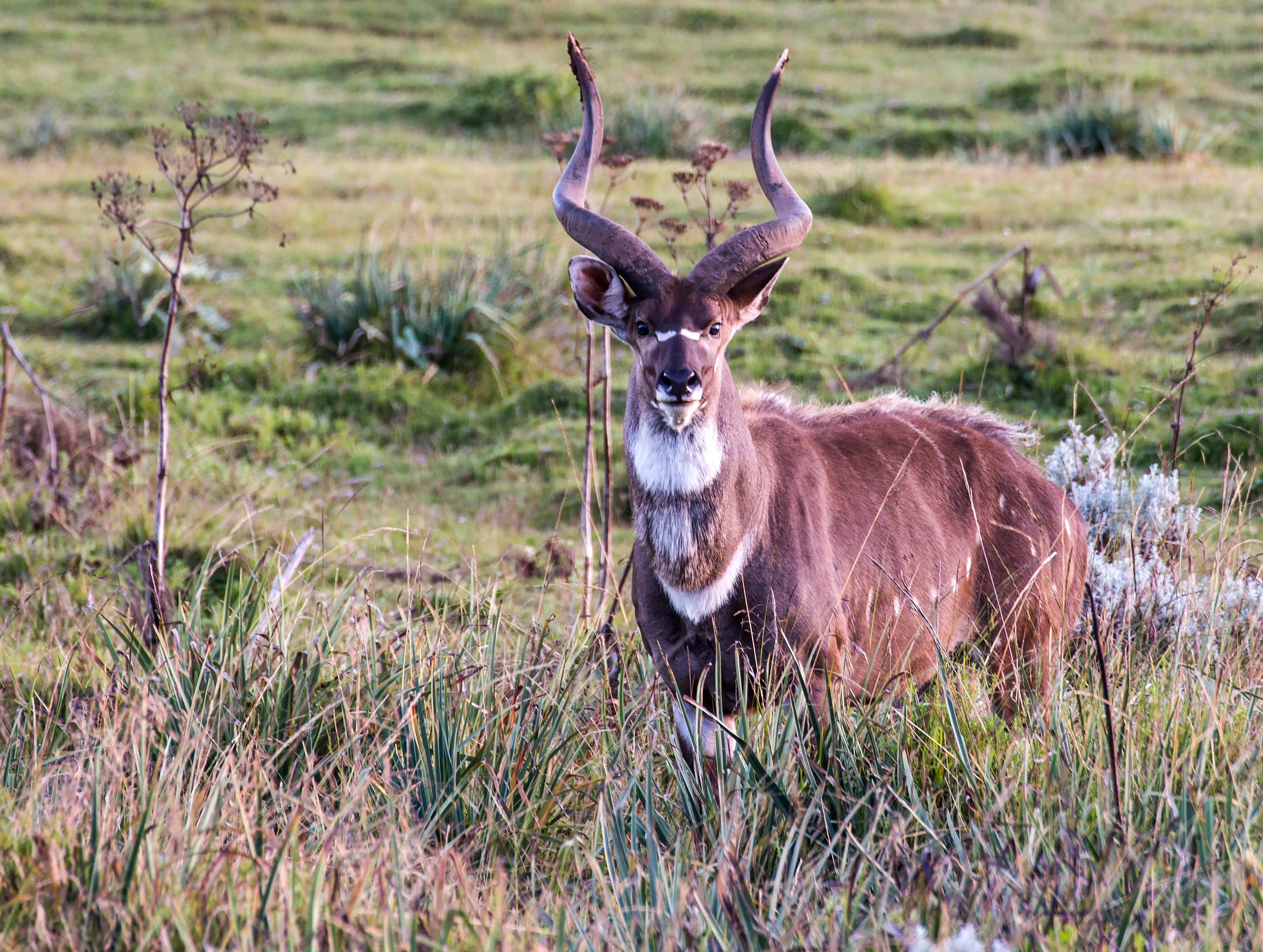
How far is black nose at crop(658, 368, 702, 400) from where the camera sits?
4.35 m

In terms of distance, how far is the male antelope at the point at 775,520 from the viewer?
465 cm

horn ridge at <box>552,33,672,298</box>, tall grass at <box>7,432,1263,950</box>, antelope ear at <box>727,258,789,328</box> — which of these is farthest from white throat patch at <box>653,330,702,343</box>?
tall grass at <box>7,432,1263,950</box>

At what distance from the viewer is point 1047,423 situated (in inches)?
346

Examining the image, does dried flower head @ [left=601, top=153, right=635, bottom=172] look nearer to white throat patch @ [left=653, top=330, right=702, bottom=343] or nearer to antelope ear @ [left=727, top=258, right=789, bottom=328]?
antelope ear @ [left=727, top=258, right=789, bottom=328]

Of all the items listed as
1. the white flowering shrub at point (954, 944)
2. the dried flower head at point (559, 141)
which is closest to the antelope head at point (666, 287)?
the dried flower head at point (559, 141)

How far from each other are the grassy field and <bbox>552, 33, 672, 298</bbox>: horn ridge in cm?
139

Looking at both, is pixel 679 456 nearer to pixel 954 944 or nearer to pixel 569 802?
pixel 569 802

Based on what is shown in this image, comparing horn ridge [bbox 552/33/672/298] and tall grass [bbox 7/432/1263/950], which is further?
horn ridge [bbox 552/33/672/298]

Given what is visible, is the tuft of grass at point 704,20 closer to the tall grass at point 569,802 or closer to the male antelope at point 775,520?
the male antelope at point 775,520

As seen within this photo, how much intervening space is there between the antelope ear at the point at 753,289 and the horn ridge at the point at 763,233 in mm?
25

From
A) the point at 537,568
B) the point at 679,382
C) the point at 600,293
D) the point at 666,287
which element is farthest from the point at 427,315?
the point at 679,382

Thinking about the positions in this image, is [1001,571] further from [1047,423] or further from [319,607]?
[1047,423]

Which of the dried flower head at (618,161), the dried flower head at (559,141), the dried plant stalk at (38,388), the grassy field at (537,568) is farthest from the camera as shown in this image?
the dried plant stalk at (38,388)

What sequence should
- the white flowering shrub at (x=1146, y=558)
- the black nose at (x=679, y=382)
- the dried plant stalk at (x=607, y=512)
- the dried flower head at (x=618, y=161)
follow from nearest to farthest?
the black nose at (x=679, y=382)
the white flowering shrub at (x=1146, y=558)
the dried plant stalk at (x=607, y=512)
the dried flower head at (x=618, y=161)
